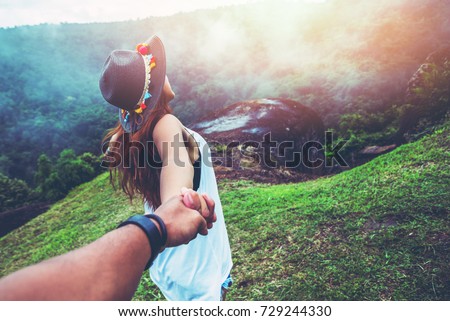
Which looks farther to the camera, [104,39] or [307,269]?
[104,39]

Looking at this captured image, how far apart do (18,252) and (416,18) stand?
6463mm

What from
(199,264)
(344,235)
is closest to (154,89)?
(199,264)

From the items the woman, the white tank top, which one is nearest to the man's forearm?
the woman

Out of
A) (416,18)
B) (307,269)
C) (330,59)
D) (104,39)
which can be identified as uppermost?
(104,39)

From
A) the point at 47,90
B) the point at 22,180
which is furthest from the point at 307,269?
the point at 47,90

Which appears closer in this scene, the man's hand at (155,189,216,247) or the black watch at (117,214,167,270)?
the black watch at (117,214,167,270)

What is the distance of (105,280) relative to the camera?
734 mm

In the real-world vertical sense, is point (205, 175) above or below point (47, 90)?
below

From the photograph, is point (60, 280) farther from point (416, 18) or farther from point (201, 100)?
point (416, 18)

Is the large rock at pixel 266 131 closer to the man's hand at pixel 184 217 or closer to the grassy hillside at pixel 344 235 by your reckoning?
the grassy hillside at pixel 344 235

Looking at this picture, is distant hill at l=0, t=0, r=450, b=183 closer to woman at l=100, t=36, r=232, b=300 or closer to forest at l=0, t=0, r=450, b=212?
forest at l=0, t=0, r=450, b=212

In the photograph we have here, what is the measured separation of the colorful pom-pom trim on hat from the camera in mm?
1526

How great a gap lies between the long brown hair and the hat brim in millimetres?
26

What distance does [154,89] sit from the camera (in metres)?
1.53
